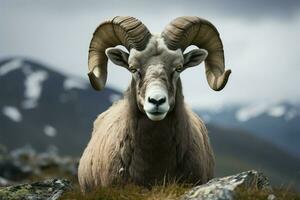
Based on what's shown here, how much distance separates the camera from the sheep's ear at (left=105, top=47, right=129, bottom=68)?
18.1m

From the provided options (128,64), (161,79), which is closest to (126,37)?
(128,64)

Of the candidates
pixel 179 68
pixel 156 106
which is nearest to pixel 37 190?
pixel 156 106

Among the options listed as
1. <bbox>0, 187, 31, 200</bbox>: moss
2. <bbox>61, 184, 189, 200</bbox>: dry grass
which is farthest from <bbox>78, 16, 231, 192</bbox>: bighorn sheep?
<bbox>0, 187, 31, 200</bbox>: moss

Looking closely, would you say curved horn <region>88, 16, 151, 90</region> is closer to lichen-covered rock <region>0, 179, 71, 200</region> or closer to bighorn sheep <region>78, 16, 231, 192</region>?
bighorn sheep <region>78, 16, 231, 192</region>

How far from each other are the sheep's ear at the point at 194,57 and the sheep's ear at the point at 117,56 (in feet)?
4.60

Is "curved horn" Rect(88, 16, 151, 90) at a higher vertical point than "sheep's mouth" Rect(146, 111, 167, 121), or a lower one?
higher

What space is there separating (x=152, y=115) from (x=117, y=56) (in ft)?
9.35

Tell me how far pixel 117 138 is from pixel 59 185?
2.44 metres

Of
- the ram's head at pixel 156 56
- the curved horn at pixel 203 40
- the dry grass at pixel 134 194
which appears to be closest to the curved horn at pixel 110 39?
the ram's head at pixel 156 56

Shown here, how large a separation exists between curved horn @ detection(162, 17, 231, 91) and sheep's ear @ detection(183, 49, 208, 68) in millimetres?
229

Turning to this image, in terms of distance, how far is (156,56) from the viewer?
1723 cm

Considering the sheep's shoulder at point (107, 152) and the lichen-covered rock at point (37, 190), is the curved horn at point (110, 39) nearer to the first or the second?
the sheep's shoulder at point (107, 152)

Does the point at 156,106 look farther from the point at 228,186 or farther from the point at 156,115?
the point at 228,186

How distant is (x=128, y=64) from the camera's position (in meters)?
18.0
